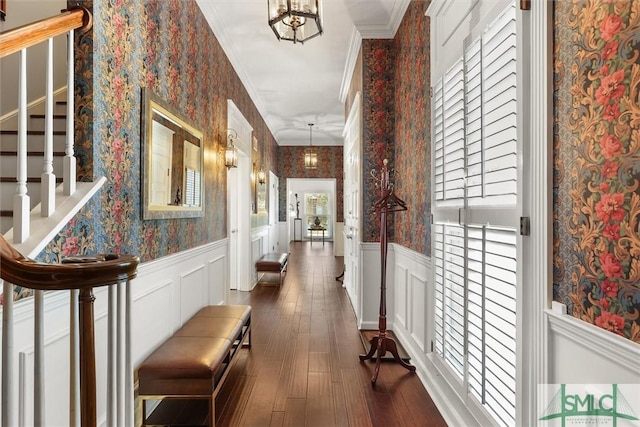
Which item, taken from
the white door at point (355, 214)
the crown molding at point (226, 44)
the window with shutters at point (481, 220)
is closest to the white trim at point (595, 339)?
the window with shutters at point (481, 220)

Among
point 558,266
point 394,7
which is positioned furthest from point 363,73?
point 558,266

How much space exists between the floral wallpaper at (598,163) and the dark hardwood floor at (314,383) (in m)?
1.48

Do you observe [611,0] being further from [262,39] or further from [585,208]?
[262,39]

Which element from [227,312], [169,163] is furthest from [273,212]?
[169,163]

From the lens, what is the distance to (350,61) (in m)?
4.40

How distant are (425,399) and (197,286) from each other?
2.05 metres

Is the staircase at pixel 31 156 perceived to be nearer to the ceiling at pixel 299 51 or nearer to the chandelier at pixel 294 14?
the chandelier at pixel 294 14

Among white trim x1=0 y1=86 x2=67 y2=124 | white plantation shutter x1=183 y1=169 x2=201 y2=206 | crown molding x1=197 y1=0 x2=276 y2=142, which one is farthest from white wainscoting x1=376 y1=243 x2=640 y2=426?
white trim x1=0 y1=86 x2=67 y2=124

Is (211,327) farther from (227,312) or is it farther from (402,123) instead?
(402,123)

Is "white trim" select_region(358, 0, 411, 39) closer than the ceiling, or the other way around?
the ceiling

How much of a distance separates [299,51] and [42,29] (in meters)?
3.30

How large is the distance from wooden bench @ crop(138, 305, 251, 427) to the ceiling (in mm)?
2912

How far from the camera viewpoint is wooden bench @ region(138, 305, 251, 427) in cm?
191

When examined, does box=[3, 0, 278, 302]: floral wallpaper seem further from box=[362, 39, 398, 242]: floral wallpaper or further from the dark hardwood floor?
box=[362, 39, 398, 242]: floral wallpaper
